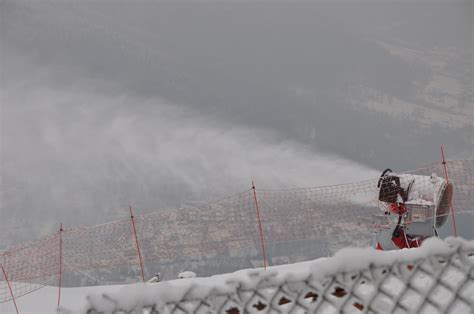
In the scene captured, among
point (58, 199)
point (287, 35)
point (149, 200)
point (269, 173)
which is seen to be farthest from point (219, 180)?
point (287, 35)

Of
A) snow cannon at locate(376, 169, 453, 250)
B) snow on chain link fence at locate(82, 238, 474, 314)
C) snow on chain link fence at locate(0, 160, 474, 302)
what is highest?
snow on chain link fence at locate(82, 238, 474, 314)

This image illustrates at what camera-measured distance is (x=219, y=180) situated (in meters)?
71.6

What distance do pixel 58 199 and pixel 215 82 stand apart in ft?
210

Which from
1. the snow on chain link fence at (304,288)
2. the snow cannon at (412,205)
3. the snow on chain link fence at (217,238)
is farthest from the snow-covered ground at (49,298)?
the snow on chain link fence at (304,288)

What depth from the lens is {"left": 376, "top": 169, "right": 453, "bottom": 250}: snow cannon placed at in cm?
925

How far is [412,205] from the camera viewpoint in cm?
927

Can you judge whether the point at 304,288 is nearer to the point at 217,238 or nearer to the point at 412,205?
the point at 412,205

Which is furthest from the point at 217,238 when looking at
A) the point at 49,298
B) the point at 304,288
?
the point at 304,288

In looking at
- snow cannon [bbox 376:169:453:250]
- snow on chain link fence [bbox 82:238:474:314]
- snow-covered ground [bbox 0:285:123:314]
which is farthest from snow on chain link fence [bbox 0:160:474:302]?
snow on chain link fence [bbox 82:238:474:314]

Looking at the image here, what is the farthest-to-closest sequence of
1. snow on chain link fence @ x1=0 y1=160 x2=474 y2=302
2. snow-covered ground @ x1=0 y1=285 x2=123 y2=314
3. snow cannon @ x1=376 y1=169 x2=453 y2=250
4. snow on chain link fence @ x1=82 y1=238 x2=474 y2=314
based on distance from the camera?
1. snow on chain link fence @ x1=0 y1=160 x2=474 y2=302
2. snow cannon @ x1=376 y1=169 x2=453 y2=250
3. snow-covered ground @ x1=0 y1=285 x2=123 y2=314
4. snow on chain link fence @ x1=82 y1=238 x2=474 y2=314

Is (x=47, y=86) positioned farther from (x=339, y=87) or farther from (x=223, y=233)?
(x=223, y=233)

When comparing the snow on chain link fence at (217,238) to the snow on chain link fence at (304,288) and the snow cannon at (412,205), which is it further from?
the snow on chain link fence at (304,288)

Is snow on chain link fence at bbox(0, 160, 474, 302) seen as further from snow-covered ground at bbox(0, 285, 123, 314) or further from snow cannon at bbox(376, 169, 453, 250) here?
snow-covered ground at bbox(0, 285, 123, 314)

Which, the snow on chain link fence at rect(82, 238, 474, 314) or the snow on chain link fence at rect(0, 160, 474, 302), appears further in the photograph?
the snow on chain link fence at rect(0, 160, 474, 302)
